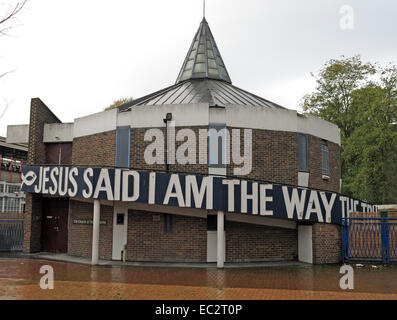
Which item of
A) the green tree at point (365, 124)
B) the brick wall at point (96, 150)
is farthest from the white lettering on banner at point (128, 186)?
the green tree at point (365, 124)

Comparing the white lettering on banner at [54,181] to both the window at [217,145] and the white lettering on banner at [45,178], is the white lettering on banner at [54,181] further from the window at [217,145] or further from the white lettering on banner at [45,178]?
the window at [217,145]

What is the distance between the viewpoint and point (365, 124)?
29594mm

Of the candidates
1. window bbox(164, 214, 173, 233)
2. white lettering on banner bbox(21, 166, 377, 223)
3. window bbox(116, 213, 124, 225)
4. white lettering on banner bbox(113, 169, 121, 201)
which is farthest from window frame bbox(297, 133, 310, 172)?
window bbox(116, 213, 124, 225)

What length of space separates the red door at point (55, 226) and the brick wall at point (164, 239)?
464 centimetres

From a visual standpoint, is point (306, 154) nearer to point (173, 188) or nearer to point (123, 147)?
point (173, 188)

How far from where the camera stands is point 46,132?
61.4ft

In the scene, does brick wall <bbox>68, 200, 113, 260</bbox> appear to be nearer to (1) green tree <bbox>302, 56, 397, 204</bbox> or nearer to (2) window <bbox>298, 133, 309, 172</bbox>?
(2) window <bbox>298, 133, 309, 172</bbox>

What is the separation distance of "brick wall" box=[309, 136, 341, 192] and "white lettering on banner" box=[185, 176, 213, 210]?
4993 millimetres

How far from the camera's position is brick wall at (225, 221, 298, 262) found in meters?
14.8

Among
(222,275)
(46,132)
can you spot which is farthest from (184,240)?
(46,132)

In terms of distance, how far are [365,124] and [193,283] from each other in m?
24.2

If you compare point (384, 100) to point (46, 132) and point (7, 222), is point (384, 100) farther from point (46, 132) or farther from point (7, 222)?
point (7, 222)

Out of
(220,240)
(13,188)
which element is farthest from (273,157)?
(13,188)

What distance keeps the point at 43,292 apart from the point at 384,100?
2847 centimetres
